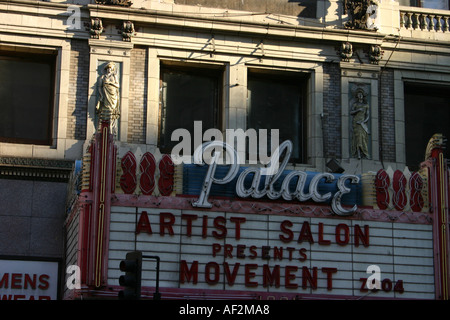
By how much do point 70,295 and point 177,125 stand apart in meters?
7.32

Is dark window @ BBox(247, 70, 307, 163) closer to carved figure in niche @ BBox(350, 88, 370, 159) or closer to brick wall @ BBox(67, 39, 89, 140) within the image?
carved figure in niche @ BBox(350, 88, 370, 159)

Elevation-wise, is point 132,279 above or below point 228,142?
below

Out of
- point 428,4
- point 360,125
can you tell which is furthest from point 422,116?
point 428,4

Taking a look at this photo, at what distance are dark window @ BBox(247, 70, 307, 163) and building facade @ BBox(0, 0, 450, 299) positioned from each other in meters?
0.05

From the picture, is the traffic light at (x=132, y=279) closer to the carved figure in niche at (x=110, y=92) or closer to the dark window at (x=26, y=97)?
the carved figure in niche at (x=110, y=92)

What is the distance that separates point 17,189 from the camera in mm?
29438

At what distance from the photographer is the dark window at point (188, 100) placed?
101ft

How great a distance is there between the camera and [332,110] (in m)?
31.4

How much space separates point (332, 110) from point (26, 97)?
9660mm

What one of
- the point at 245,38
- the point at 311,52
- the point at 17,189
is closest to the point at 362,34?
the point at 311,52

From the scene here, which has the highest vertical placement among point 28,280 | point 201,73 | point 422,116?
point 201,73

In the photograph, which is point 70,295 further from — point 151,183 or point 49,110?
point 49,110

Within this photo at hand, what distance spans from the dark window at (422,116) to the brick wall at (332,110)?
260 cm

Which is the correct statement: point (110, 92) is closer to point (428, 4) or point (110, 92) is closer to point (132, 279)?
point (132, 279)
